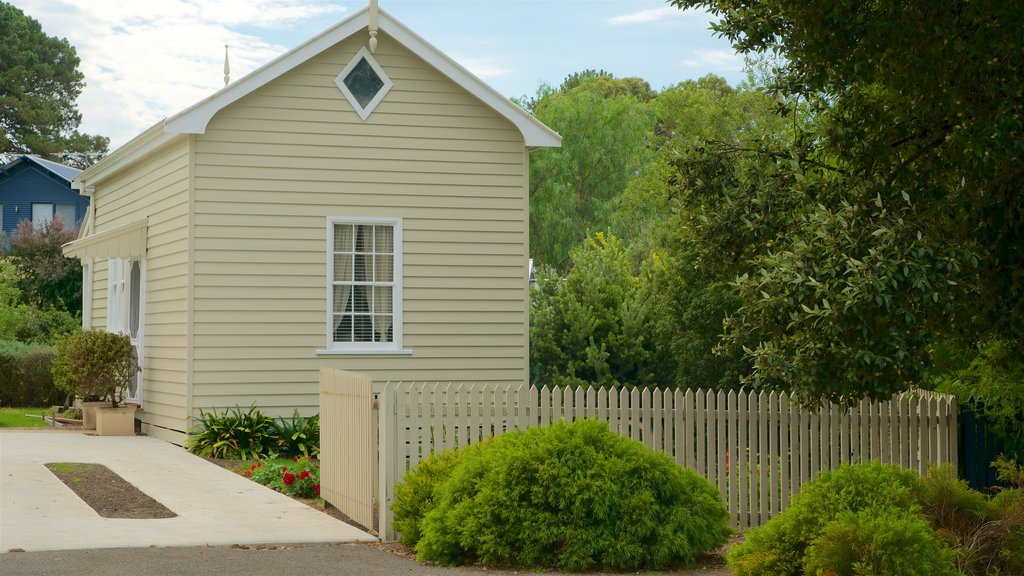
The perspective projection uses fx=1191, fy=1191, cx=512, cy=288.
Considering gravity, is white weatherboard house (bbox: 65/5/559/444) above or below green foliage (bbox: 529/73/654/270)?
below

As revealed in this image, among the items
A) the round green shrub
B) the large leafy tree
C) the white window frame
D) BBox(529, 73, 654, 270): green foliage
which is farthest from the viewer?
BBox(529, 73, 654, 270): green foliage

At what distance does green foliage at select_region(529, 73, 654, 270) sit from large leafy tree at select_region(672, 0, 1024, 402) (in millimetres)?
33974

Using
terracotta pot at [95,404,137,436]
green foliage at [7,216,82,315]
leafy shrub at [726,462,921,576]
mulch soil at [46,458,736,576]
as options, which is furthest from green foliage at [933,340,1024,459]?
green foliage at [7,216,82,315]

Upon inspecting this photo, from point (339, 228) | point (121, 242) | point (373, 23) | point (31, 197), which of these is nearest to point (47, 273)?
point (31, 197)

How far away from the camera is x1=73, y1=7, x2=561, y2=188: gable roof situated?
16031 mm

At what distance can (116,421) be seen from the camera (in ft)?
59.6

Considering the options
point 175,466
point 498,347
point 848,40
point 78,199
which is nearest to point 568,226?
point 78,199

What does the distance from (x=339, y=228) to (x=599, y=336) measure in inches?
247

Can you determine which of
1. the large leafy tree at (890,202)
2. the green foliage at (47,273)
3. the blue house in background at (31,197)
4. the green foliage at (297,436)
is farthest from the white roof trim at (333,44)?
the blue house in background at (31,197)

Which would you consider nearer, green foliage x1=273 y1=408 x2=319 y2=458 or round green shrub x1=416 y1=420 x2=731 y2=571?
round green shrub x1=416 y1=420 x2=731 y2=571

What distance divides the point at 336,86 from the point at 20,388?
1369 centimetres

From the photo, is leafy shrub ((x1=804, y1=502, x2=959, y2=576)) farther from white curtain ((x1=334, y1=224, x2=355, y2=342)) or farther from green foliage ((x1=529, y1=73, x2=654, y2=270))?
green foliage ((x1=529, y1=73, x2=654, y2=270))

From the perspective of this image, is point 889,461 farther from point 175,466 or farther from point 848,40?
point 175,466

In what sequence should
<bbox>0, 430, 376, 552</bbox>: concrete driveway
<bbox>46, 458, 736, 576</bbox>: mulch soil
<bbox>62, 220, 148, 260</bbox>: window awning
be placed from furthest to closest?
<bbox>62, 220, 148, 260</bbox>: window awning → <bbox>0, 430, 376, 552</bbox>: concrete driveway → <bbox>46, 458, 736, 576</bbox>: mulch soil
